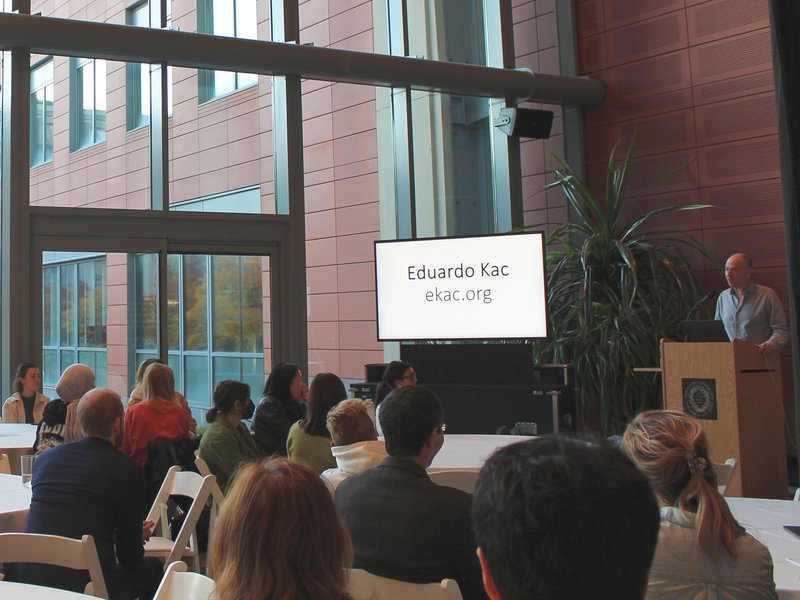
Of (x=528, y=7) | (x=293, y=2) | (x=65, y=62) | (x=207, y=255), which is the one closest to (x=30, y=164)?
(x=65, y=62)

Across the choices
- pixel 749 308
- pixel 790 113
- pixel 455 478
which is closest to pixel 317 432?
pixel 455 478

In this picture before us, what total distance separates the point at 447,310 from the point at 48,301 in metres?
2.95

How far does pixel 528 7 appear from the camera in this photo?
820 cm

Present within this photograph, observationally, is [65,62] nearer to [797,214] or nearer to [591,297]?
[591,297]

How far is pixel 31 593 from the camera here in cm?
196

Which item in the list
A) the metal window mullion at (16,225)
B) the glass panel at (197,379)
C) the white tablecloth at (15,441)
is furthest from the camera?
the glass panel at (197,379)

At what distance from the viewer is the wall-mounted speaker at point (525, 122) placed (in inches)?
301

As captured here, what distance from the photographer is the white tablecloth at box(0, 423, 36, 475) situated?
4258 millimetres

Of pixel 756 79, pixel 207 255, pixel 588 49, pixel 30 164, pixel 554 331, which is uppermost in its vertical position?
pixel 588 49

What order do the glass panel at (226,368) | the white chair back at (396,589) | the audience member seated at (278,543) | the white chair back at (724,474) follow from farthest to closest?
1. the glass panel at (226,368)
2. the white chair back at (724,474)
3. the white chair back at (396,589)
4. the audience member seated at (278,543)

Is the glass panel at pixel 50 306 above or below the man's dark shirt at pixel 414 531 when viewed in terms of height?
above

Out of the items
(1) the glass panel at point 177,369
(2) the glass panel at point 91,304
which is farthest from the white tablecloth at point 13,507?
(1) the glass panel at point 177,369

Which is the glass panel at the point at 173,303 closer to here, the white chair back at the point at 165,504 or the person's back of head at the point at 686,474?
the white chair back at the point at 165,504

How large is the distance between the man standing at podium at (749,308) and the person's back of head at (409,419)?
13.2ft
